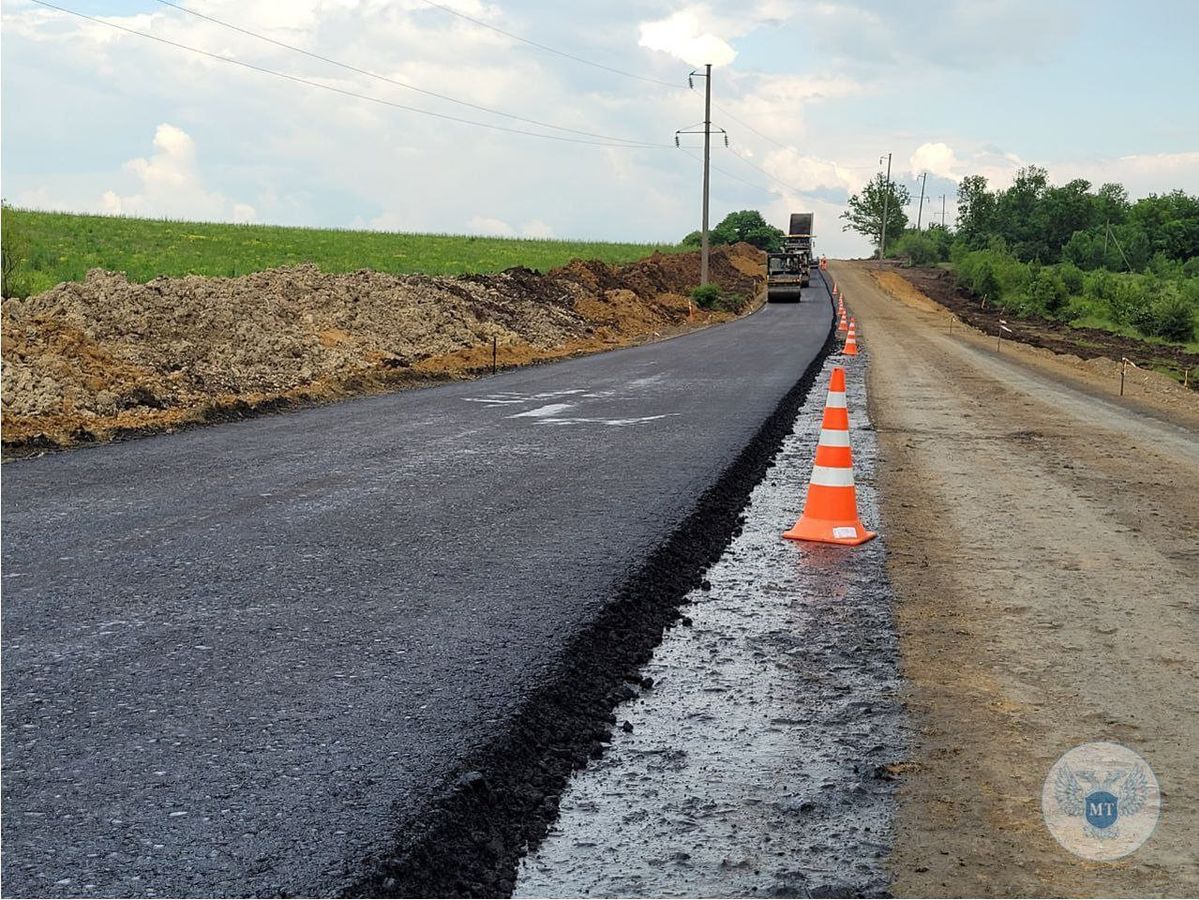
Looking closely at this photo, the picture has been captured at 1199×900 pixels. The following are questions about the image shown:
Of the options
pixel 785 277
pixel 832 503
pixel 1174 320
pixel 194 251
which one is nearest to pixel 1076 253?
pixel 785 277

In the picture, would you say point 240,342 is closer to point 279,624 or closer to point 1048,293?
point 279,624

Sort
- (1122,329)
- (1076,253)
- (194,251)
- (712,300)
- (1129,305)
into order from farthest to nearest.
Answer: (1076,253) < (712,300) < (194,251) < (1129,305) < (1122,329)

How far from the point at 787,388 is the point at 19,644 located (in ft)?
45.5

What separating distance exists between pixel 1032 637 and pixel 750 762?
2.10m

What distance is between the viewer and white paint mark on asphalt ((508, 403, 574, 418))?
1375 cm

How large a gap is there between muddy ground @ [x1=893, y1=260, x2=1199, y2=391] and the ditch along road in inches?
642

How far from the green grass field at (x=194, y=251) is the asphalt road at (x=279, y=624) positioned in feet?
43.7

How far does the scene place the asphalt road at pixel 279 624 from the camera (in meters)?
3.18

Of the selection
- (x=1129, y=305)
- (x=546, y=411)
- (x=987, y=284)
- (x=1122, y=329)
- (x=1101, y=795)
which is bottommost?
(x=1122, y=329)

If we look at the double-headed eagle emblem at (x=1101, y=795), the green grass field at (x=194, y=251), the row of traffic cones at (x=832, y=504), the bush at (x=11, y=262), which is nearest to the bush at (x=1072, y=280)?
the green grass field at (x=194, y=251)

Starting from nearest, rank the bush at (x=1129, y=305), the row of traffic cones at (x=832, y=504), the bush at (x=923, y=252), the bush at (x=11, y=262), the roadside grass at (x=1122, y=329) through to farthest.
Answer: the row of traffic cones at (x=832, y=504) → the bush at (x=11, y=262) → the roadside grass at (x=1122, y=329) → the bush at (x=1129, y=305) → the bush at (x=923, y=252)

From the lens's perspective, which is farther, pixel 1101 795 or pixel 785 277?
pixel 785 277

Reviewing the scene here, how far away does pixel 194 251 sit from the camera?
47.4m

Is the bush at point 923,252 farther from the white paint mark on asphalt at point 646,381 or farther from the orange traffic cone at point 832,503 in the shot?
the orange traffic cone at point 832,503
